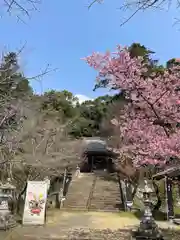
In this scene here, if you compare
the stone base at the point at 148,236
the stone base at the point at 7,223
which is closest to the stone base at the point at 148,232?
the stone base at the point at 148,236

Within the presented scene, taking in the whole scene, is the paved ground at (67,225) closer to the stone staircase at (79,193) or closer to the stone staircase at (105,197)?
the stone staircase at (105,197)

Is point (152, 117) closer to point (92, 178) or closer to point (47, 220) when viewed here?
point (47, 220)

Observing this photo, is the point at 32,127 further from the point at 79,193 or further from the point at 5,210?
the point at 79,193

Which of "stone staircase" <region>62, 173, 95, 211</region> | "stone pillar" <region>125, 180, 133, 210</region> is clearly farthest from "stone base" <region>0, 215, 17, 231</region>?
"stone pillar" <region>125, 180, 133, 210</region>

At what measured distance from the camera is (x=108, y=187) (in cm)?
2216

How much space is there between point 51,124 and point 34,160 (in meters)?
5.76

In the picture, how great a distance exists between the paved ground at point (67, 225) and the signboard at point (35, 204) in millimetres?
518

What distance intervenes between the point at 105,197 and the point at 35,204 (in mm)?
7810

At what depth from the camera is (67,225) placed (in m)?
12.0

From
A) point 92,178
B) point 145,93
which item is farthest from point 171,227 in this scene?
point 92,178

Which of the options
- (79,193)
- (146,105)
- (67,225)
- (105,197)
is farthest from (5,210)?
(79,193)

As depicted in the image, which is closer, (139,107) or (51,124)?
(139,107)

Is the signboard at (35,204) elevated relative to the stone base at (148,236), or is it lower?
elevated

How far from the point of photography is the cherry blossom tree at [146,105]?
6.35 metres
